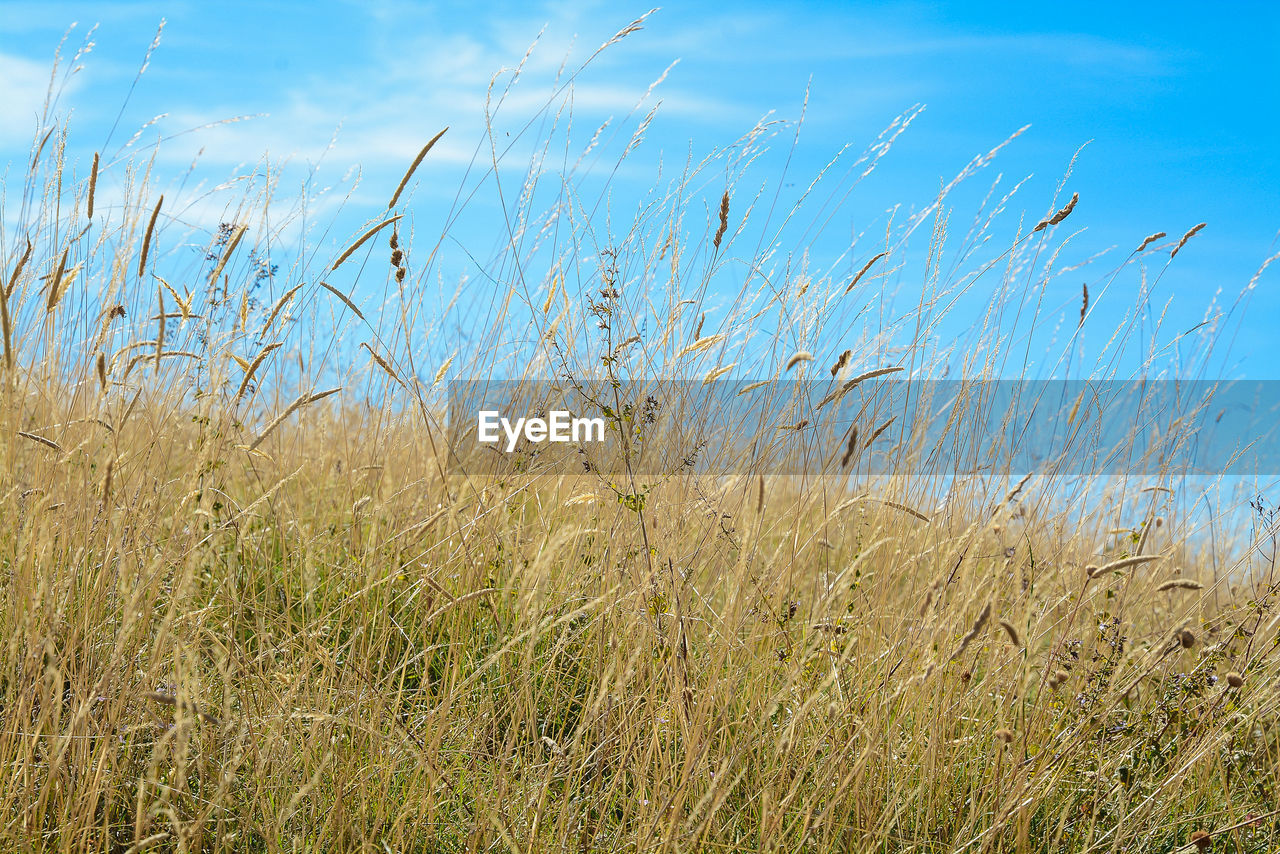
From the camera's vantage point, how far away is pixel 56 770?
1.46 metres

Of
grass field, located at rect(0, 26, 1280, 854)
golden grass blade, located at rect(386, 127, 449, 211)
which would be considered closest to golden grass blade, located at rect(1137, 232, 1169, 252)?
grass field, located at rect(0, 26, 1280, 854)

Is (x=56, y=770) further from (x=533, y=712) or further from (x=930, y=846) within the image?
(x=930, y=846)

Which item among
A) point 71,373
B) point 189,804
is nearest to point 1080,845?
point 189,804

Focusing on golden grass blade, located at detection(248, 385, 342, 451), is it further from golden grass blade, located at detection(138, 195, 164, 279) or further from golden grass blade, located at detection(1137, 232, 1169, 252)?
golden grass blade, located at detection(1137, 232, 1169, 252)

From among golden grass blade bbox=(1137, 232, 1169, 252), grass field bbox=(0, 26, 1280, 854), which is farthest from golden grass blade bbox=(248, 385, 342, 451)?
golden grass blade bbox=(1137, 232, 1169, 252)

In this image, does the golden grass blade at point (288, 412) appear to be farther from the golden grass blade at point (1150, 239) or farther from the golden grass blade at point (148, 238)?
the golden grass blade at point (1150, 239)

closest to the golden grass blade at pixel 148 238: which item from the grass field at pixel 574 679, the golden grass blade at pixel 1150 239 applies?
the grass field at pixel 574 679

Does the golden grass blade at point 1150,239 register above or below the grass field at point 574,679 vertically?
above

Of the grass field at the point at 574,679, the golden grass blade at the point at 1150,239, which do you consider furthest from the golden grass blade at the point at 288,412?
the golden grass blade at the point at 1150,239

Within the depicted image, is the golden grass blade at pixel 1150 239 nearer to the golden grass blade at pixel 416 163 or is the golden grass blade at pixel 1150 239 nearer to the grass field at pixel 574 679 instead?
the grass field at pixel 574 679

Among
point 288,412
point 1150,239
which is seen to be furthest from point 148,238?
point 1150,239

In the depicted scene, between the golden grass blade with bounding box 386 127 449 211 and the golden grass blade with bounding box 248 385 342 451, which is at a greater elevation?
the golden grass blade with bounding box 386 127 449 211

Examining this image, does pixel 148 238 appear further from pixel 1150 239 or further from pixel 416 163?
pixel 1150 239

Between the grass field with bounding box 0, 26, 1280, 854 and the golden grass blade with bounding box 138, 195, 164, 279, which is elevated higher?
the golden grass blade with bounding box 138, 195, 164, 279
